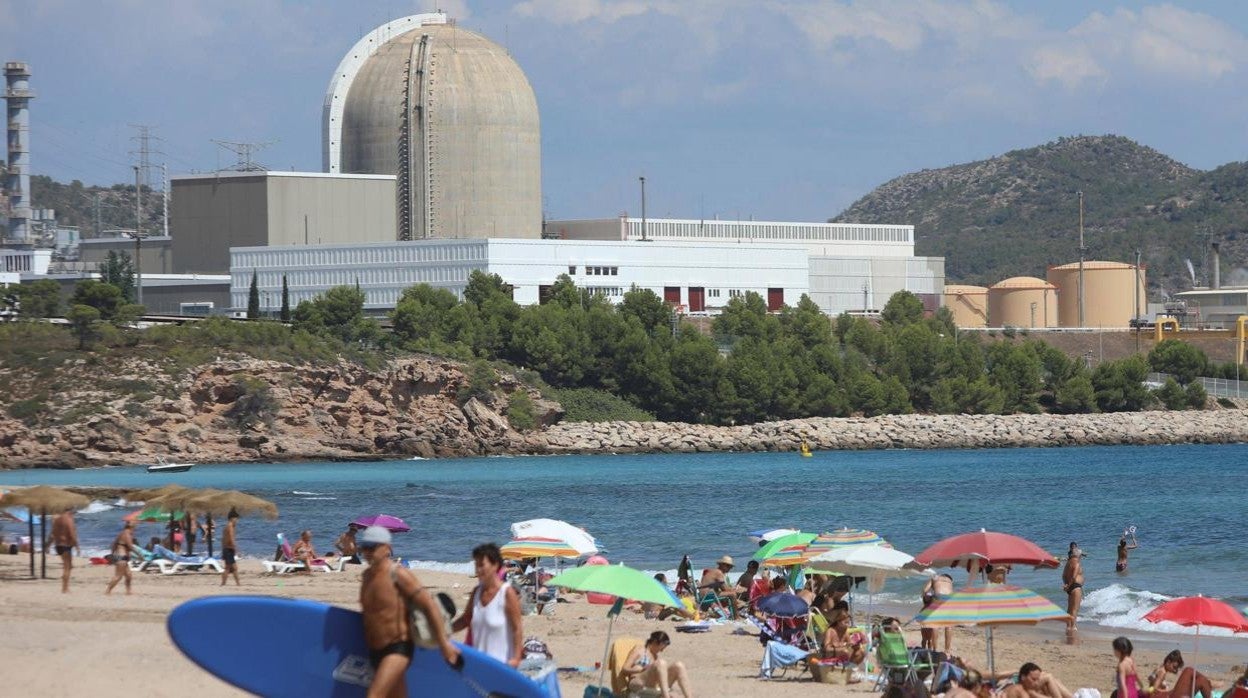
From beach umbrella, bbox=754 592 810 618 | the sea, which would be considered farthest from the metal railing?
beach umbrella, bbox=754 592 810 618

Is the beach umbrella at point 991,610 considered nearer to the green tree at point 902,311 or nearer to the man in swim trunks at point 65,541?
the man in swim trunks at point 65,541

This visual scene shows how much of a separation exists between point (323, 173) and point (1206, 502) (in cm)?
5770

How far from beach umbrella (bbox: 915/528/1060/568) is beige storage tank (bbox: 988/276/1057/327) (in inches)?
3854

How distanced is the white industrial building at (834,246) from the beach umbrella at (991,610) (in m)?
83.6

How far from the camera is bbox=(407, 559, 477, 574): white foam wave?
104ft

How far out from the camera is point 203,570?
29594 millimetres

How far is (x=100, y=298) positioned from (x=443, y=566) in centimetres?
5054

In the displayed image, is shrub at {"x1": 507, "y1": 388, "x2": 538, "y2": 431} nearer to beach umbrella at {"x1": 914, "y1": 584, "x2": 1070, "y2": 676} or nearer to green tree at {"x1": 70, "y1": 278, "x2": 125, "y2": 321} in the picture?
green tree at {"x1": 70, "y1": 278, "x2": 125, "y2": 321}

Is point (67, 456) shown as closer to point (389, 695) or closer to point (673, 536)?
point (673, 536)

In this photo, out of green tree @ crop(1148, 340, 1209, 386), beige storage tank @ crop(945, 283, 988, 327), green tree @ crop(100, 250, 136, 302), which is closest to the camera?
green tree @ crop(100, 250, 136, 302)

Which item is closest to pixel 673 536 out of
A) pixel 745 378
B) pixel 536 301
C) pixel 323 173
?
pixel 745 378

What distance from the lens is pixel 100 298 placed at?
260 feet

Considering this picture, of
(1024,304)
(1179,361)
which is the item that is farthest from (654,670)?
(1024,304)

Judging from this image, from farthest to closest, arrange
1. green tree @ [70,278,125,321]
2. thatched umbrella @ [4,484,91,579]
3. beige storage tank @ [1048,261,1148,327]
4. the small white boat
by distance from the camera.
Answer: beige storage tank @ [1048,261,1148,327]
green tree @ [70,278,125,321]
the small white boat
thatched umbrella @ [4,484,91,579]
